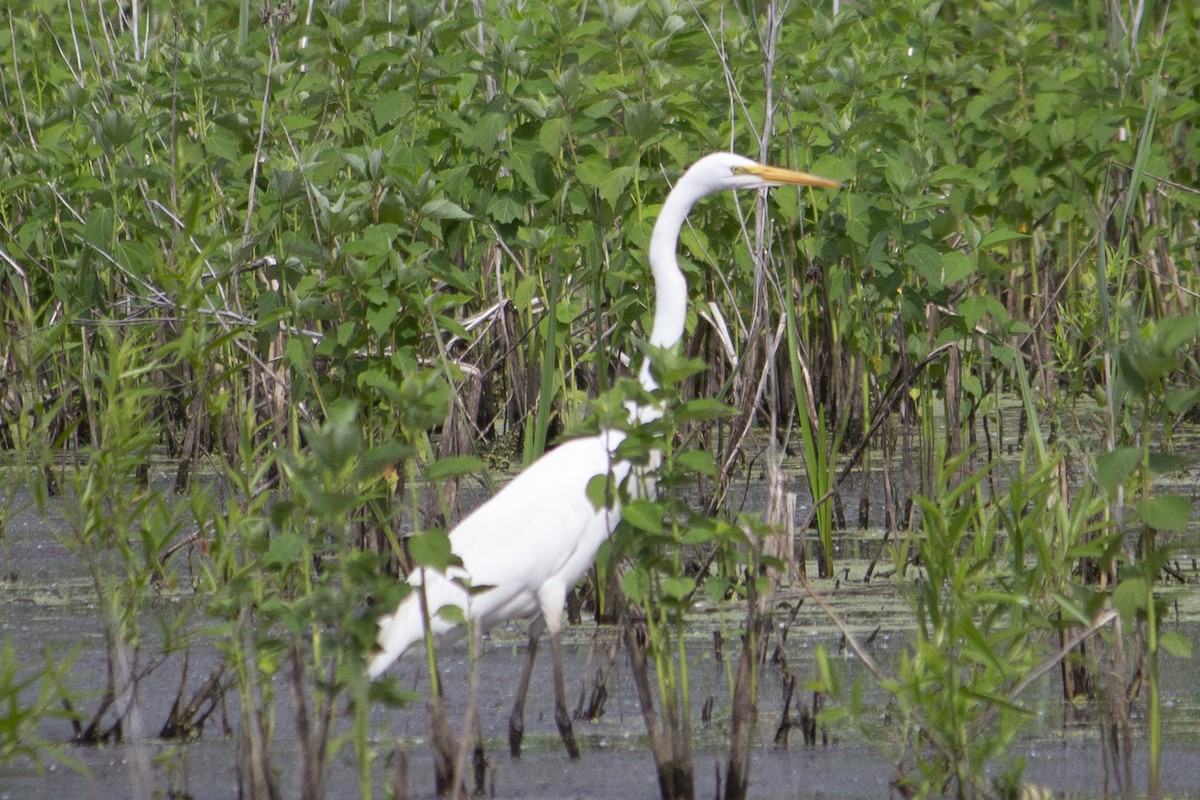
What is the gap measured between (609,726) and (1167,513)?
1.41 metres

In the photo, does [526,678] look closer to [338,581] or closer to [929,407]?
[338,581]

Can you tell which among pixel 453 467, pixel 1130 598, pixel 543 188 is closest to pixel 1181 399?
pixel 1130 598

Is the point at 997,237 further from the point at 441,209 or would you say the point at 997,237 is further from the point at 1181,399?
the point at 1181,399

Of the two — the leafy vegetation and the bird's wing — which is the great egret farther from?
the leafy vegetation

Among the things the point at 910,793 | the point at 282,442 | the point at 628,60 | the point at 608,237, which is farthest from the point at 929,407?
the point at 910,793

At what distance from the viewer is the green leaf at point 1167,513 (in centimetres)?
246

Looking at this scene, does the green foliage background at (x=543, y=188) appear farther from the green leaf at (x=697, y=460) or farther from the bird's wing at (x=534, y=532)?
the green leaf at (x=697, y=460)

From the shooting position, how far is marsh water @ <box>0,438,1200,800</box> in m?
3.02

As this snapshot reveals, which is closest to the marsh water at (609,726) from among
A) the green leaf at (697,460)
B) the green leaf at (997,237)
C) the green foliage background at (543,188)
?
the green leaf at (697,460)

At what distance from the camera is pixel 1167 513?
97.2 inches

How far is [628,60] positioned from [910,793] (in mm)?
3165

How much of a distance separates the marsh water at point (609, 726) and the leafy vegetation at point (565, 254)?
0.11m

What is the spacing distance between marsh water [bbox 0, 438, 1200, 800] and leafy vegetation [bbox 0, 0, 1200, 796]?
0.36ft

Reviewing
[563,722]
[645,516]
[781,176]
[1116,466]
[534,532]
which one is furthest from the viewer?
[781,176]
